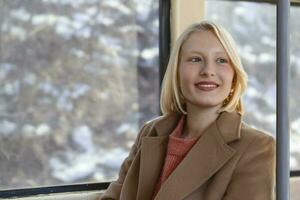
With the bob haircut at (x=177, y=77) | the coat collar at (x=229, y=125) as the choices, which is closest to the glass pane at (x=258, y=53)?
the bob haircut at (x=177, y=77)

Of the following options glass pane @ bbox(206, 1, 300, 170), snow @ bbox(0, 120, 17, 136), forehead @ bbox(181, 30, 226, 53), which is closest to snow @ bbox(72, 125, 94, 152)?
snow @ bbox(0, 120, 17, 136)

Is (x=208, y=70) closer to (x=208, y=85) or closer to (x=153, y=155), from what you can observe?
(x=208, y=85)

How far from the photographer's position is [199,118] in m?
1.62

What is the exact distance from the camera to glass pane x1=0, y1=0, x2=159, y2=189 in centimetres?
197

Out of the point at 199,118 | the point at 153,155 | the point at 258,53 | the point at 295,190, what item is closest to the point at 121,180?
the point at 153,155

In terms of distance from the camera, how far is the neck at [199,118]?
5.26 ft

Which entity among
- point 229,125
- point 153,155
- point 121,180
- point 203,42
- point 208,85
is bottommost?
point 121,180

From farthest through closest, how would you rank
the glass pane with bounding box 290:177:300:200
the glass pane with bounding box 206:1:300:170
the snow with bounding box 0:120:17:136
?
1. the glass pane with bounding box 206:1:300:170
2. the glass pane with bounding box 290:177:300:200
3. the snow with bounding box 0:120:17:136

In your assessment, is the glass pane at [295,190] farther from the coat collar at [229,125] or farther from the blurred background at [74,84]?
the coat collar at [229,125]

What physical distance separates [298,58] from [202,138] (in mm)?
1235

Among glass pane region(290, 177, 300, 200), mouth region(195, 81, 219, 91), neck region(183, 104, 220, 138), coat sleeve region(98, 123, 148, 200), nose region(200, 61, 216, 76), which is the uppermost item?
nose region(200, 61, 216, 76)

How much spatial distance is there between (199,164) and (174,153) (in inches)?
5.0

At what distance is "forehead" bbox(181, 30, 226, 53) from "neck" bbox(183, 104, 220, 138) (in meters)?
0.18

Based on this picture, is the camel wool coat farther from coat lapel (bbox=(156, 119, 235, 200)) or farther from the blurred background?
the blurred background
